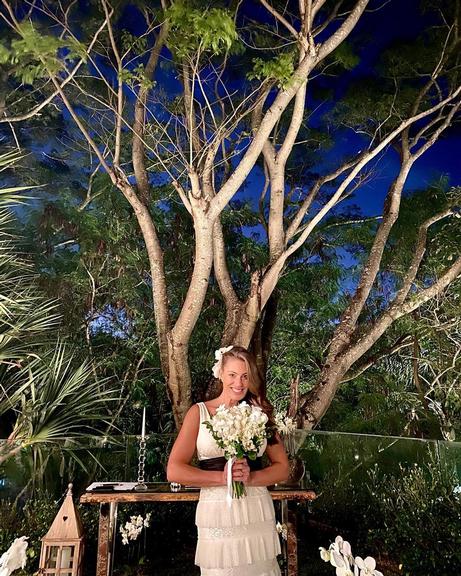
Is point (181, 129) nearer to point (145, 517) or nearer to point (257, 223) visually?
point (257, 223)

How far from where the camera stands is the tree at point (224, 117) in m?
3.64

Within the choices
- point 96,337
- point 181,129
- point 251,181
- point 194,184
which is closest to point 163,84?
point 181,129

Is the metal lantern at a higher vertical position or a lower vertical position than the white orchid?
lower

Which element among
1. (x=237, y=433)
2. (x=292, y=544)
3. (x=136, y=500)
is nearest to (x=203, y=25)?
(x=237, y=433)

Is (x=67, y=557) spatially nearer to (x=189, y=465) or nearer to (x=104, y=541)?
(x=104, y=541)

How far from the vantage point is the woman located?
5.82 feet

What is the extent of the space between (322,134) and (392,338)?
3111 millimetres

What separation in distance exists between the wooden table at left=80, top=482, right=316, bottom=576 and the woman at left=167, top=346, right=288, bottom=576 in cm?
108

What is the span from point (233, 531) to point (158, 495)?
4.02 feet

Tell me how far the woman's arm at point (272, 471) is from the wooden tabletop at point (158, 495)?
1.15m

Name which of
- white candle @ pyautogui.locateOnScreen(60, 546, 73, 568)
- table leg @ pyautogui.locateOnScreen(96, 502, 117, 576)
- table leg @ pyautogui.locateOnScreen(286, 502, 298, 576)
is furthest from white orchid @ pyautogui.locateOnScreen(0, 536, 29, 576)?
table leg @ pyautogui.locateOnScreen(286, 502, 298, 576)

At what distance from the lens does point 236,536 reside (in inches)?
70.4

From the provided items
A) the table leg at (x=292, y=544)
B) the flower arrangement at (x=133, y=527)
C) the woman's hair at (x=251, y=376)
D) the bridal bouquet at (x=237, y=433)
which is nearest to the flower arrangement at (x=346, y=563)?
the bridal bouquet at (x=237, y=433)

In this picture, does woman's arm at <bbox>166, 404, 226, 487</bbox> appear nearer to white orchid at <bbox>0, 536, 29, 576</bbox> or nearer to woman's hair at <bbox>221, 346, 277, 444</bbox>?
woman's hair at <bbox>221, 346, 277, 444</bbox>
